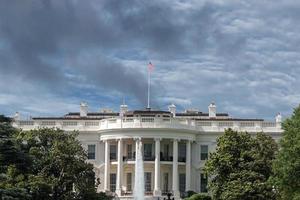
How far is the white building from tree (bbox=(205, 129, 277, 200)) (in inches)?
806

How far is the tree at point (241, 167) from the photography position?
6775 cm

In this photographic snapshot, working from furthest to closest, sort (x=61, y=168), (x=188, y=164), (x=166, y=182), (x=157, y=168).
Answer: (x=166, y=182) → (x=188, y=164) → (x=157, y=168) → (x=61, y=168)

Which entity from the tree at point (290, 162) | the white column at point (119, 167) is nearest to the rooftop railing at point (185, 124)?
the white column at point (119, 167)

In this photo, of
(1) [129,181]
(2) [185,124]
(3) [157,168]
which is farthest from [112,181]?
(2) [185,124]

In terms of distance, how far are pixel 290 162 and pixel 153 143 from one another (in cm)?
3923

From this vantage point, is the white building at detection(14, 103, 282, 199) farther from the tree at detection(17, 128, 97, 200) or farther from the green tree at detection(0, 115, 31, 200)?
the green tree at detection(0, 115, 31, 200)

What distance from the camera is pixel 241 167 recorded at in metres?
69.8

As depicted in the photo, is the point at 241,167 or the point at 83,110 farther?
the point at 83,110

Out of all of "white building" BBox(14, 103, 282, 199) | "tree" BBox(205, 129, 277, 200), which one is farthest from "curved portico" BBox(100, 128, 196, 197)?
"tree" BBox(205, 129, 277, 200)

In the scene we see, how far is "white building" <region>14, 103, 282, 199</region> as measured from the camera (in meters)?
91.5

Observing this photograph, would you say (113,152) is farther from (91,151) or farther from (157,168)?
Result: (157,168)

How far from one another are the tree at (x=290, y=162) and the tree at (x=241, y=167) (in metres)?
8.26

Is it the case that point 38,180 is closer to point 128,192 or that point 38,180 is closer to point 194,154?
point 128,192

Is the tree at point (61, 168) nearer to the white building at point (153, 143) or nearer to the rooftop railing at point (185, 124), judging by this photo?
the white building at point (153, 143)
